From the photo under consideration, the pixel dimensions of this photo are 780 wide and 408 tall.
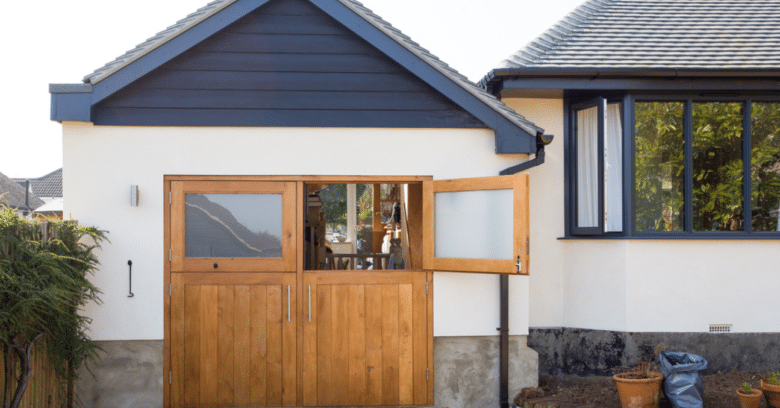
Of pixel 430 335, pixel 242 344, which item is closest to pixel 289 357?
pixel 242 344

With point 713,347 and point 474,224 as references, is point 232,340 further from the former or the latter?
point 713,347

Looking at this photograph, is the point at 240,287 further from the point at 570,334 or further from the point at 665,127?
the point at 665,127

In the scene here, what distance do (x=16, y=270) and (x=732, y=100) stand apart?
7.56 meters

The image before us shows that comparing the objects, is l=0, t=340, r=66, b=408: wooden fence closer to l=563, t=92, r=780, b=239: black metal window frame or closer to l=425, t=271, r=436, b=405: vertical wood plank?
l=425, t=271, r=436, b=405: vertical wood plank

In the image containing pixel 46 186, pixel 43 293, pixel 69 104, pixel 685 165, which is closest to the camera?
pixel 43 293

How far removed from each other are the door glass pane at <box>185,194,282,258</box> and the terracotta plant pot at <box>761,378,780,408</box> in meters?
4.92

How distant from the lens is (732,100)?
6547mm

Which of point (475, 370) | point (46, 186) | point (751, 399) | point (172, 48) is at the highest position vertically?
point (46, 186)

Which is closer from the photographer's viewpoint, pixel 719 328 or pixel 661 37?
pixel 719 328

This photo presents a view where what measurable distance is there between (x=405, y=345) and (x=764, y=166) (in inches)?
191

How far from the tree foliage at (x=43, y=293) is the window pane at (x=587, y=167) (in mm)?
5449

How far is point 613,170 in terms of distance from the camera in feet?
21.7

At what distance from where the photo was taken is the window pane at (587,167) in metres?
6.75

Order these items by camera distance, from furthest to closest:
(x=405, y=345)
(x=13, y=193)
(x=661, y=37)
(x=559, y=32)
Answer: (x=13, y=193), (x=559, y=32), (x=661, y=37), (x=405, y=345)
